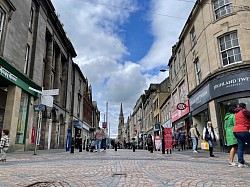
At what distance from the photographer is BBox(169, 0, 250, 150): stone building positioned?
14.8 meters

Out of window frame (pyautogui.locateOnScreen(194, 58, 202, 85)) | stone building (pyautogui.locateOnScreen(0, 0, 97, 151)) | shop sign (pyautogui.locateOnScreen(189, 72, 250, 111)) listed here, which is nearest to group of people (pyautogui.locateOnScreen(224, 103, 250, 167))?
shop sign (pyautogui.locateOnScreen(189, 72, 250, 111))

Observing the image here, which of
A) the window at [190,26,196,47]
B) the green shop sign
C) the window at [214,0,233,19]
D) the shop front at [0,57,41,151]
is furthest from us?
the window at [190,26,196,47]

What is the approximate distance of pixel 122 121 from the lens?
160375 mm

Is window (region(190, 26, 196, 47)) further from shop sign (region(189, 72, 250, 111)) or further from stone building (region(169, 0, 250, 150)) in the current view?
shop sign (region(189, 72, 250, 111))

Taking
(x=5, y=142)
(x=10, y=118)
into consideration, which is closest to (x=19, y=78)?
(x=10, y=118)

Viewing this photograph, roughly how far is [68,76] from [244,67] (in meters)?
23.3

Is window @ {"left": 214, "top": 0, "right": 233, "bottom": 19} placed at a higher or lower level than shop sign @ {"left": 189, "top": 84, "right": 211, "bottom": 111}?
higher

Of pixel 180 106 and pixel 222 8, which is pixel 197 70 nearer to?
pixel 180 106

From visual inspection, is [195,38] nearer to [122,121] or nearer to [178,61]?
[178,61]

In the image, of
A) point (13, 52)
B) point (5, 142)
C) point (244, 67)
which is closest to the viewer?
point (5, 142)

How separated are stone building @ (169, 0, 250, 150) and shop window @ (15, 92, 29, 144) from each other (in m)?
13.8

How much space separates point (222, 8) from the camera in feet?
55.7

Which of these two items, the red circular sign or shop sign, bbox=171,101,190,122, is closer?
the red circular sign

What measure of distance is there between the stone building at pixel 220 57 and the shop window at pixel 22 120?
1379cm
